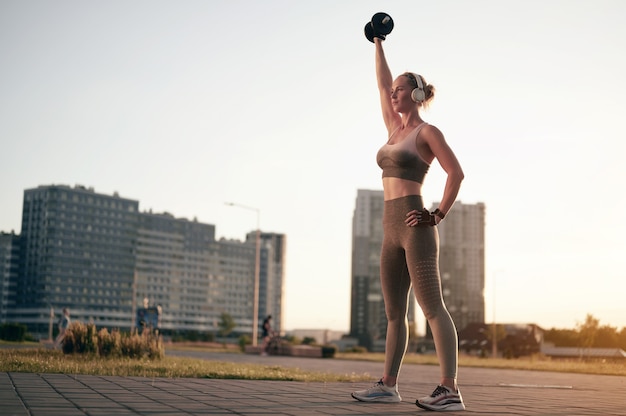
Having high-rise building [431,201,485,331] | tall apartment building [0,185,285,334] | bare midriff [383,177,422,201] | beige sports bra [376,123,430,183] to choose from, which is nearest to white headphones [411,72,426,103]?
beige sports bra [376,123,430,183]

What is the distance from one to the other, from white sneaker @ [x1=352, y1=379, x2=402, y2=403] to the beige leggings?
0.14 metres

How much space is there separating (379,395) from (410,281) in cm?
101

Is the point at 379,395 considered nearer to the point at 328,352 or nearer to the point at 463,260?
the point at 328,352

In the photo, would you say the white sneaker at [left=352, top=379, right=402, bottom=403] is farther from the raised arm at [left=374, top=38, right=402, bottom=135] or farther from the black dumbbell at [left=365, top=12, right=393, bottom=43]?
the black dumbbell at [left=365, top=12, right=393, bottom=43]

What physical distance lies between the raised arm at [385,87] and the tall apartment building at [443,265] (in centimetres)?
12219

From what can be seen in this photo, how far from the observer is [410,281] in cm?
671

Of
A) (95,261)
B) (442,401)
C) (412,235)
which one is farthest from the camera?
(95,261)

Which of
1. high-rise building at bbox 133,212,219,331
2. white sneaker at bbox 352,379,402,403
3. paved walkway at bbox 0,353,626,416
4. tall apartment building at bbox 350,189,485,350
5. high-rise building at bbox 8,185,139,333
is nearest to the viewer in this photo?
paved walkway at bbox 0,353,626,416

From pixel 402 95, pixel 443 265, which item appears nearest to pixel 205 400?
pixel 402 95

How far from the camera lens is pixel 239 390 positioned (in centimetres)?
725

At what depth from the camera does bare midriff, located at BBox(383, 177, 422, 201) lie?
649 cm

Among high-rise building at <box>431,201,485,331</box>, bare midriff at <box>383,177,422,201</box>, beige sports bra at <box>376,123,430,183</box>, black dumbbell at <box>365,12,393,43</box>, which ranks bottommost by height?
bare midriff at <box>383,177,422,201</box>

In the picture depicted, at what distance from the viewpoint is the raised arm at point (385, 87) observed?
7.10 m

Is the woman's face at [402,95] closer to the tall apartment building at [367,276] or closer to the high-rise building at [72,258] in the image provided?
the tall apartment building at [367,276]
